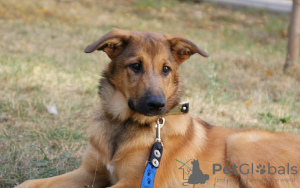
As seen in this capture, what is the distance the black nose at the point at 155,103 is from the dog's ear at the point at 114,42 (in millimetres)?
673

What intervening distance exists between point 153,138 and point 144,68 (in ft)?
2.19

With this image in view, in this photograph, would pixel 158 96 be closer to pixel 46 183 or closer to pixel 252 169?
pixel 252 169

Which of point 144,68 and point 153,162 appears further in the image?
point 144,68

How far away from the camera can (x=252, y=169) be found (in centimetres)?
353

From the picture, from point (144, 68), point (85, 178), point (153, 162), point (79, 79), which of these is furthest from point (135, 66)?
point (79, 79)

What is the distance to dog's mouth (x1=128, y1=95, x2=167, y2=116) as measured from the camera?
331 cm

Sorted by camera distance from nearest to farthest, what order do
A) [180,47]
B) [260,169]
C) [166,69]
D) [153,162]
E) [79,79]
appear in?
1. [153,162]
2. [260,169]
3. [166,69]
4. [180,47]
5. [79,79]

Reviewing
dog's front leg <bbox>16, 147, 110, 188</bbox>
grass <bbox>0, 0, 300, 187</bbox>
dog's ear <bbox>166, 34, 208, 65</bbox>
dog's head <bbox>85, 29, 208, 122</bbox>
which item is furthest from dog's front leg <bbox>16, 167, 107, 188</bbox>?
dog's ear <bbox>166, 34, 208, 65</bbox>

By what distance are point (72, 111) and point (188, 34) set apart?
6235 millimetres

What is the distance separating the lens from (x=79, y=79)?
677 cm

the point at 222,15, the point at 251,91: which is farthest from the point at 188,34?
the point at 251,91

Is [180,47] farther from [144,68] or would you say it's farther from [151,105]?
[151,105]

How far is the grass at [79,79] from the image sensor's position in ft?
15.1

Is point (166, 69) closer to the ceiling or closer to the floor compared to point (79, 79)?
closer to the ceiling
